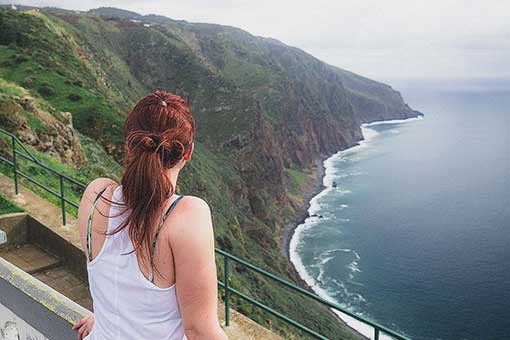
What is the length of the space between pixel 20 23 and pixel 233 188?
39.4m

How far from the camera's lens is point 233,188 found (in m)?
71.0

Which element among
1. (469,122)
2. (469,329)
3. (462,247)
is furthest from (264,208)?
(469,122)

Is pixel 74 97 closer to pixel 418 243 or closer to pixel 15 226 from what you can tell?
pixel 15 226

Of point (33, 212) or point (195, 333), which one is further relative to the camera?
point (33, 212)

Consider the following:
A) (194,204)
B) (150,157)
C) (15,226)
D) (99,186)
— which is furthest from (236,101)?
(194,204)

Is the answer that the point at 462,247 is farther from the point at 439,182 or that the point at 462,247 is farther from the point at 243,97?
the point at 243,97

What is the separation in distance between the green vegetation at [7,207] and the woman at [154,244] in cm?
563

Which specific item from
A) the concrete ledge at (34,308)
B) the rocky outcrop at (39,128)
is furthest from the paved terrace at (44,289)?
Answer: the rocky outcrop at (39,128)

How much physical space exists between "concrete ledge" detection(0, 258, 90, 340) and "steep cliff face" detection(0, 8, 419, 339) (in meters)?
12.2

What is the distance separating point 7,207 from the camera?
280 inches

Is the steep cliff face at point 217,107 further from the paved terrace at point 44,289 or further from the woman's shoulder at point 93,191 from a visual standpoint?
the woman's shoulder at point 93,191

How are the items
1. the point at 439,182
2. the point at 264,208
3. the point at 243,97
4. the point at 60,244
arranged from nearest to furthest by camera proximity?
1. the point at 60,244
2. the point at 264,208
3. the point at 243,97
4. the point at 439,182

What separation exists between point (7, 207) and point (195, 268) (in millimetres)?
6405

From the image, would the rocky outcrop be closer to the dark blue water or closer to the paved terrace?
the paved terrace
